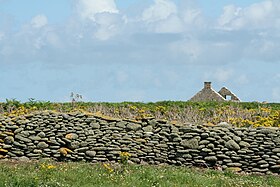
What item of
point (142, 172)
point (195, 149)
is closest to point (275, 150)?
point (195, 149)

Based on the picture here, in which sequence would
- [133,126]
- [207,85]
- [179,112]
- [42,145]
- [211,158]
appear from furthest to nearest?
[207,85] → [179,112] → [42,145] → [133,126] → [211,158]

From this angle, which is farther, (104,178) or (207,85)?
(207,85)

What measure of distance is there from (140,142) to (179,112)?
330cm

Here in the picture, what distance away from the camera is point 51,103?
2289 cm

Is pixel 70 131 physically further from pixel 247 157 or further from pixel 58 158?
pixel 247 157

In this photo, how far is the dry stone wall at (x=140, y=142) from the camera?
17703mm

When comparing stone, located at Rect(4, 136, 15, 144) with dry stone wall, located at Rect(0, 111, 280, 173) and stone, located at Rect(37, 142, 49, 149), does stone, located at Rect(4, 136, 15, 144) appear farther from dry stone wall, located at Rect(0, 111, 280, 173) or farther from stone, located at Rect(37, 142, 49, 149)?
stone, located at Rect(37, 142, 49, 149)

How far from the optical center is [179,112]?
20984 mm

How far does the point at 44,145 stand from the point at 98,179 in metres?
5.58

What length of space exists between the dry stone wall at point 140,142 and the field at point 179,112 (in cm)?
63

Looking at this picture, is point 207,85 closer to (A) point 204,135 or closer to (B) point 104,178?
(A) point 204,135

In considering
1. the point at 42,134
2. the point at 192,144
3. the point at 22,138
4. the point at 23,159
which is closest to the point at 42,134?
the point at 42,134

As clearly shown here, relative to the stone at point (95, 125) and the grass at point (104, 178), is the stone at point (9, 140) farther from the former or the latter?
the grass at point (104, 178)

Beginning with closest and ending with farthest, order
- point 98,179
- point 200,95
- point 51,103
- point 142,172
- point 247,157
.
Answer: point 98,179, point 142,172, point 247,157, point 51,103, point 200,95
